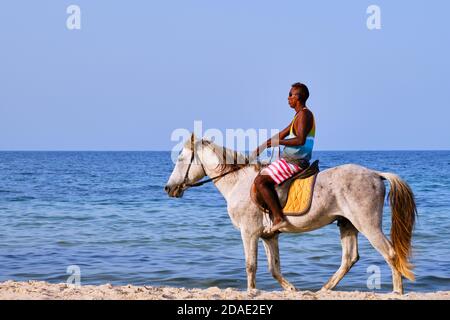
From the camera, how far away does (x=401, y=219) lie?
770cm

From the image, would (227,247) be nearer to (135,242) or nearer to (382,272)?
(135,242)

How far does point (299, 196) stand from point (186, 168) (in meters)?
1.50

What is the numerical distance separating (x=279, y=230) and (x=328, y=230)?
9533mm

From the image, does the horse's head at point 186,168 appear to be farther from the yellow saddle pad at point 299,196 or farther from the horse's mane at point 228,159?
the yellow saddle pad at point 299,196

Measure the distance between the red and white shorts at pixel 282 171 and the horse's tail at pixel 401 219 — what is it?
0.98m

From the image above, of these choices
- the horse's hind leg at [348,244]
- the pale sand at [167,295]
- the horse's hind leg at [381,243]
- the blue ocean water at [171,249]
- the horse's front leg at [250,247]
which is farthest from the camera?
the blue ocean water at [171,249]

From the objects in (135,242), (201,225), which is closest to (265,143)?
(135,242)

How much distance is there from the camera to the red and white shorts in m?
7.63

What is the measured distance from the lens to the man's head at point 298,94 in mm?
7617

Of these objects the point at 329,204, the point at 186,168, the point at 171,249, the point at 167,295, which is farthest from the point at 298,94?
the point at 171,249

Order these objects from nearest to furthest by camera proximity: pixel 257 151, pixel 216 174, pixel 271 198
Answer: pixel 271 198
pixel 257 151
pixel 216 174

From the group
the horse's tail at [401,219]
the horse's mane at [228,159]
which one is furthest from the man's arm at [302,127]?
the horse's tail at [401,219]

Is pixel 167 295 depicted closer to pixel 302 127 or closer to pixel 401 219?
pixel 302 127

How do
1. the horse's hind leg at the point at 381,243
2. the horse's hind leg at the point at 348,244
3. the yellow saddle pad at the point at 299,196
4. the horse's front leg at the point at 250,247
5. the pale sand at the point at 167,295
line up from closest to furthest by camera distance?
the pale sand at the point at 167,295 < the horse's hind leg at the point at 381,243 < the yellow saddle pad at the point at 299,196 < the horse's front leg at the point at 250,247 < the horse's hind leg at the point at 348,244
